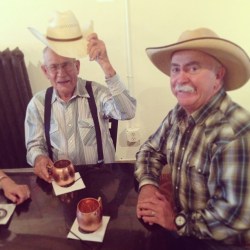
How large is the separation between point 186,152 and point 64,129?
0.73m

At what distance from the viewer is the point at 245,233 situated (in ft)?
3.34

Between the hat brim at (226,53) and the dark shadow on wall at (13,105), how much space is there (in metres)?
1.30

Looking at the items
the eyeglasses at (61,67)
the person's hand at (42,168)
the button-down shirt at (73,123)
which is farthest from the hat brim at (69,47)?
the person's hand at (42,168)

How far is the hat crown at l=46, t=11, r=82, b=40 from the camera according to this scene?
1.54 metres

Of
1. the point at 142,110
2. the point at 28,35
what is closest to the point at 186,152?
the point at 142,110

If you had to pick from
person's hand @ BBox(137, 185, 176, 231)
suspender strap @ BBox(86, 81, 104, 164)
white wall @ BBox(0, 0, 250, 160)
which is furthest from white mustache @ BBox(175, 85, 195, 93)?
white wall @ BBox(0, 0, 250, 160)

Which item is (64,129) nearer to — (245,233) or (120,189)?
(120,189)

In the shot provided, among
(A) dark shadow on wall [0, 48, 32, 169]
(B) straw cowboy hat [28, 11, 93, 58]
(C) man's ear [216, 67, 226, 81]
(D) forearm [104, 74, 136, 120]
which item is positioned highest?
(B) straw cowboy hat [28, 11, 93, 58]

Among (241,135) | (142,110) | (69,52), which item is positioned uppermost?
(69,52)

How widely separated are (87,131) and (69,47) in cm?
44

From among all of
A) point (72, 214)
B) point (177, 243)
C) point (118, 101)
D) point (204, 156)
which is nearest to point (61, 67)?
point (118, 101)

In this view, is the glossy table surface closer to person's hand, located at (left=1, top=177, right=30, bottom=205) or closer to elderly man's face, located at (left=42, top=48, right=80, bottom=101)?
person's hand, located at (left=1, top=177, right=30, bottom=205)

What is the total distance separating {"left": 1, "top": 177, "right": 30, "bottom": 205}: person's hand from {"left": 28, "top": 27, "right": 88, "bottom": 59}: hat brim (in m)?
0.63

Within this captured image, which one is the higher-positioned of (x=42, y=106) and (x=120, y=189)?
(x=42, y=106)
